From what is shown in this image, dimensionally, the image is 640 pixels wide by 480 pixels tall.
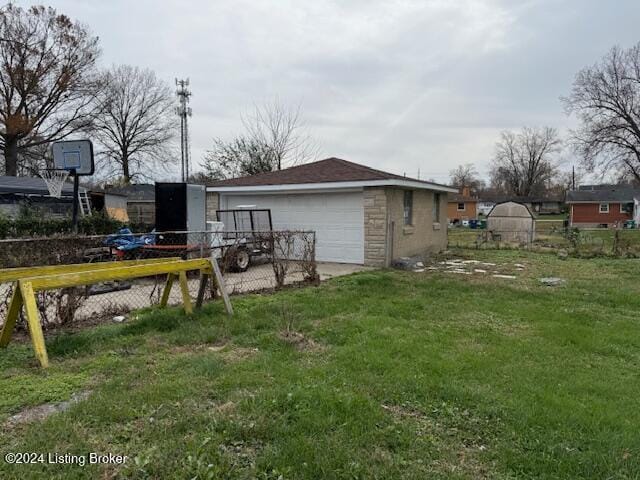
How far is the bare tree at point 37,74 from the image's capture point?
26.5m

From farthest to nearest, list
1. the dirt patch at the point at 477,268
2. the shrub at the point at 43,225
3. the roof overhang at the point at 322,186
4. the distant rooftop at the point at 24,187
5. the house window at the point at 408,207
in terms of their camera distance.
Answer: the distant rooftop at the point at 24,187, the shrub at the point at 43,225, the house window at the point at 408,207, the roof overhang at the point at 322,186, the dirt patch at the point at 477,268

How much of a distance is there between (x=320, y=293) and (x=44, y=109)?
2839 centimetres

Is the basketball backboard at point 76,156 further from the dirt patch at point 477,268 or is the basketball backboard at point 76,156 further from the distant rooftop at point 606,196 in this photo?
the distant rooftop at point 606,196

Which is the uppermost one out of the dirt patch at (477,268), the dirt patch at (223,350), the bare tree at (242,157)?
the bare tree at (242,157)

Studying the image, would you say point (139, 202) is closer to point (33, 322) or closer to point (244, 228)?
point (244, 228)

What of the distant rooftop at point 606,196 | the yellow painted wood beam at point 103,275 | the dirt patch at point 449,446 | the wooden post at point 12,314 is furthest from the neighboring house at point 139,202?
the distant rooftop at point 606,196

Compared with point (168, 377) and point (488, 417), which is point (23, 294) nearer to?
point (168, 377)

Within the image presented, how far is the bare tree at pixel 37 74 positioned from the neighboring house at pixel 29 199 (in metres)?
3.94

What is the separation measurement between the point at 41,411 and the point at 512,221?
24.9 meters

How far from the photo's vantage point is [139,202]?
31.7 meters

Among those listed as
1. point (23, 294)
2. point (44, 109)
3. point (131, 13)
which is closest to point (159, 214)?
point (131, 13)

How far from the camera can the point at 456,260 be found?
537 inches

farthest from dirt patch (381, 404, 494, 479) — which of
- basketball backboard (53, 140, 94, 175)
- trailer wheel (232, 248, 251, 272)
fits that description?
basketball backboard (53, 140, 94, 175)

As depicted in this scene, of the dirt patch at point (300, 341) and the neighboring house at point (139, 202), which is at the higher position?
the neighboring house at point (139, 202)
